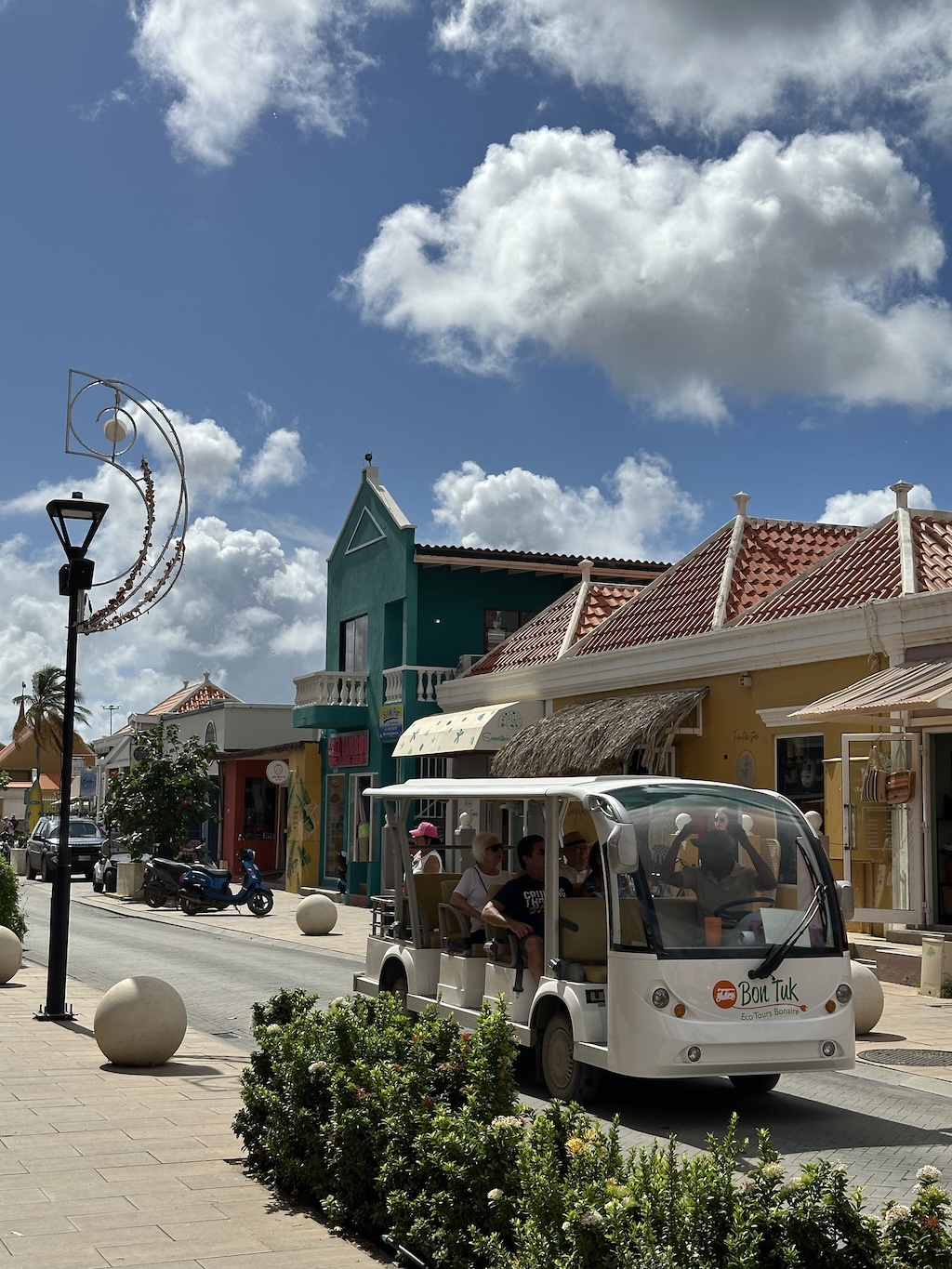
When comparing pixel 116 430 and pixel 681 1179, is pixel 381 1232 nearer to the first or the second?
pixel 681 1179

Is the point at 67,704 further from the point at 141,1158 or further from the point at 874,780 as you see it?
the point at 874,780

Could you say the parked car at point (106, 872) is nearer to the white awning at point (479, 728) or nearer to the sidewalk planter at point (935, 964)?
the white awning at point (479, 728)

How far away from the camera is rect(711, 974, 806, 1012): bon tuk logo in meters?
8.53

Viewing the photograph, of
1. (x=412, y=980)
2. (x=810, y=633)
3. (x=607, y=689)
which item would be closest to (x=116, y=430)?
(x=412, y=980)

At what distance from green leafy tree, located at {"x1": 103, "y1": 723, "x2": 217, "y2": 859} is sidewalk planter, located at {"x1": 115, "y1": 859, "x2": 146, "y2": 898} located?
16.2 inches

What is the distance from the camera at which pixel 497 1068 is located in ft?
19.7

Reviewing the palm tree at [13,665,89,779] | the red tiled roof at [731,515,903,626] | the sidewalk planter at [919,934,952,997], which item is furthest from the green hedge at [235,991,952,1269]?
the palm tree at [13,665,89,779]

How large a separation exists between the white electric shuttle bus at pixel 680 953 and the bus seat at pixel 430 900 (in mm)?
1239

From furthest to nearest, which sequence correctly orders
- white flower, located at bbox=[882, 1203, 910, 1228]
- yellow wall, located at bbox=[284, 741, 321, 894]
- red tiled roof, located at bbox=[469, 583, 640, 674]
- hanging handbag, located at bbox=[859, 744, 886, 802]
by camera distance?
1. yellow wall, located at bbox=[284, 741, 321, 894]
2. red tiled roof, located at bbox=[469, 583, 640, 674]
3. hanging handbag, located at bbox=[859, 744, 886, 802]
4. white flower, located at bbox=[882, 1203, 910, 1228]

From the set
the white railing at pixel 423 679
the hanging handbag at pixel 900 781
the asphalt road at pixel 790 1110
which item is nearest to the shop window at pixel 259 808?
the white railing at pixel 423 679

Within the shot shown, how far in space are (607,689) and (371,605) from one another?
10.8 m

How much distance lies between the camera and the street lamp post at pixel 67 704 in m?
12.4

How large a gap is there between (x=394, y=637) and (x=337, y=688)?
1.99 metres

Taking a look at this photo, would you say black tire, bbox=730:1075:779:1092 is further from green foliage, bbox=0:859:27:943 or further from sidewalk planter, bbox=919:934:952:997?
green foliage, bbox=0:859:27:943
